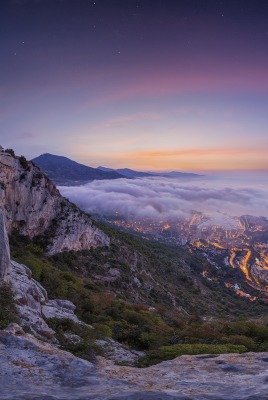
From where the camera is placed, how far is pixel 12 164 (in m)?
40.3

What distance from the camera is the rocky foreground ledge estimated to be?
18.3 ft

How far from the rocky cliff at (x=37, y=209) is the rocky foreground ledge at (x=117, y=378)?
30802 mm

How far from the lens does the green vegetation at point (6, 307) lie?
A: 1028 cm

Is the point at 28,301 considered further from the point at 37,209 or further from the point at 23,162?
the point at 23,162

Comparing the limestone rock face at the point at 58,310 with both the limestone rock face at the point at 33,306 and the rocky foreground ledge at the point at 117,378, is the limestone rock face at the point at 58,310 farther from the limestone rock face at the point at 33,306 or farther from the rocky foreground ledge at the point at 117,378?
the rocky foreground ledge at the point at 117,378

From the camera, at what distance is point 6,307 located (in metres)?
11.7

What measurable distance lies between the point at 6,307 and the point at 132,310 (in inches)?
514

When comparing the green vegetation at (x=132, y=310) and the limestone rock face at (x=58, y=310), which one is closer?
the green vegetation at (x=132, y=310)

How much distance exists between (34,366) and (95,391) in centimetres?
223

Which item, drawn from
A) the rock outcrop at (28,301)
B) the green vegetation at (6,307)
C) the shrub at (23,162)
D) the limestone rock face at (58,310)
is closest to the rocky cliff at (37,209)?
the shrub at (23,162)

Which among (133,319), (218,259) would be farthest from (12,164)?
(218,259)

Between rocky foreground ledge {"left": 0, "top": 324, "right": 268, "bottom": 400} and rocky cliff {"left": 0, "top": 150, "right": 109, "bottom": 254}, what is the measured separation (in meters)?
30.8

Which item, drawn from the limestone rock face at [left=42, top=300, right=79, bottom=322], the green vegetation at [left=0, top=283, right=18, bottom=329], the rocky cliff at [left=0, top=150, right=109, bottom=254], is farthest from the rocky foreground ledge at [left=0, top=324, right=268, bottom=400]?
the rocky cliff at [left=0, top=150, right=109, bottom=254]

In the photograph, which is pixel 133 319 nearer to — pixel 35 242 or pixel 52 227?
pixel 35 242
